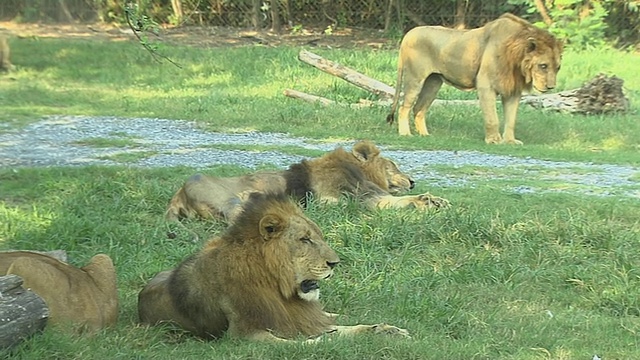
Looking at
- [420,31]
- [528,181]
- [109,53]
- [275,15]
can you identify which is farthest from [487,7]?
[528,181]

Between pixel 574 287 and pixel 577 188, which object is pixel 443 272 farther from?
pixel 577 188

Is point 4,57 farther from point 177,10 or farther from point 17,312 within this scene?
point 17,312

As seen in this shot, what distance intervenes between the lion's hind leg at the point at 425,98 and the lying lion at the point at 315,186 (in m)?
4.91

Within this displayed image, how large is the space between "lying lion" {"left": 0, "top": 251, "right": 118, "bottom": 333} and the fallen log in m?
9.64

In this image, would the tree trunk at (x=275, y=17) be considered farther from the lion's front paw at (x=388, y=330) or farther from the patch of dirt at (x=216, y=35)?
the lion's front paw at (x=388, y=330)

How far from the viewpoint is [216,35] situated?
24.1 meters

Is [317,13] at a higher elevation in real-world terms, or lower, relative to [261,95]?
higher

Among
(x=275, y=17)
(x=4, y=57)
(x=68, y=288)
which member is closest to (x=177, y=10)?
(x=275, y=17)

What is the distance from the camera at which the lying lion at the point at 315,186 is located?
289 inches

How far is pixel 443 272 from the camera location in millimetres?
6141

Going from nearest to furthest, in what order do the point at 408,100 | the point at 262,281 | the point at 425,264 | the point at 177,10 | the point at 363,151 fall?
1. the point at 262,281
2. the point at 425,264
3. the point at 363,151
4. the point at 408,100
5. the point at 177,10

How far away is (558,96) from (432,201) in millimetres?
7635

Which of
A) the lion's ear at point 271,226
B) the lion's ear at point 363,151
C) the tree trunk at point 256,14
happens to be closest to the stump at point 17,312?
the lion's ear at point 271,226

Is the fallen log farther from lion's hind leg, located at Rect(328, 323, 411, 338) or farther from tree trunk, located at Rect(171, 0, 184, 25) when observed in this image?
tree trunk, located at Rect(171, 0, 184, 25)
